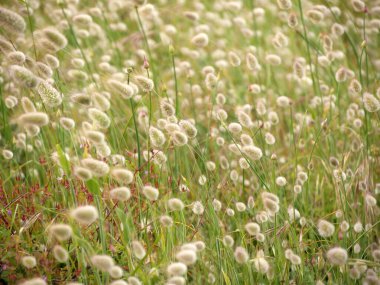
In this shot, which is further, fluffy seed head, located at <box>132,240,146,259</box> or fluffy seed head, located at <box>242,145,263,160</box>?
fluffy seed head, located at <box>242,145,263,160</box>

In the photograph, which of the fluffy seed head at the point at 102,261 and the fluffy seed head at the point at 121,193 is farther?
the fluffy seed head at the point at 121,193

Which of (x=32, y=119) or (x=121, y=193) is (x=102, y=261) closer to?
(x=121, y=193)

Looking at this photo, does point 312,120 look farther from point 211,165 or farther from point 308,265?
point 308,265

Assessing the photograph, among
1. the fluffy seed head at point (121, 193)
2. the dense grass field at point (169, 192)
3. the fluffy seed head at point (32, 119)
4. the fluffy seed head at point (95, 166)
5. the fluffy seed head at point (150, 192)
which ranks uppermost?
the fluffy seed head at point (32, 119)

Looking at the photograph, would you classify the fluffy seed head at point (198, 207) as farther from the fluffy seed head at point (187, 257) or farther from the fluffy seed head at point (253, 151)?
the fluffy seed head at point (187, 257)

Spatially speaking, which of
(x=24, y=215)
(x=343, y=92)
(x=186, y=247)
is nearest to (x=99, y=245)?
(x=24, y=215)

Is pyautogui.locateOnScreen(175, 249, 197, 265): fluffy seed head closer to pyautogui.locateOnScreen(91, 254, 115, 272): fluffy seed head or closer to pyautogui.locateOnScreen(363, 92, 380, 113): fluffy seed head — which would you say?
pyautogui.locateOnScreen(91, 254, 115, 272): fluffy seed head

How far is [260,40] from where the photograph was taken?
14.0ft

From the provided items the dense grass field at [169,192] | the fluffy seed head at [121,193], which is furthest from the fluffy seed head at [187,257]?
the fluffy seed head at [121,193]

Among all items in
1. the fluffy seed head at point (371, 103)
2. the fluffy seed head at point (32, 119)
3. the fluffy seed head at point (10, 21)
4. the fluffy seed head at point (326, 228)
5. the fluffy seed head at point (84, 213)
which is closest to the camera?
the fluffy seed head at point (84, 213)

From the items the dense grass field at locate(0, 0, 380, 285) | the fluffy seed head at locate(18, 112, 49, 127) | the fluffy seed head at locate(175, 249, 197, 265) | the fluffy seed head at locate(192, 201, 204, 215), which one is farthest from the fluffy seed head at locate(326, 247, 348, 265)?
the fluffy seed head at locate(18, 112, 49, 127)

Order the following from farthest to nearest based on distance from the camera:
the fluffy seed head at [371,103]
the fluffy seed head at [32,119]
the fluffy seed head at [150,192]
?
1. the fluffy seed head at [371,103]
2. the fluffy seed head at [150,192]
3. the fluffy seed head at [32,119]

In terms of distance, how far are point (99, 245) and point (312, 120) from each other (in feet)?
4.89

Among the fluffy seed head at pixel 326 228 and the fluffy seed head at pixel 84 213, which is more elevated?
the fluffy seed head at pixel 84 213
